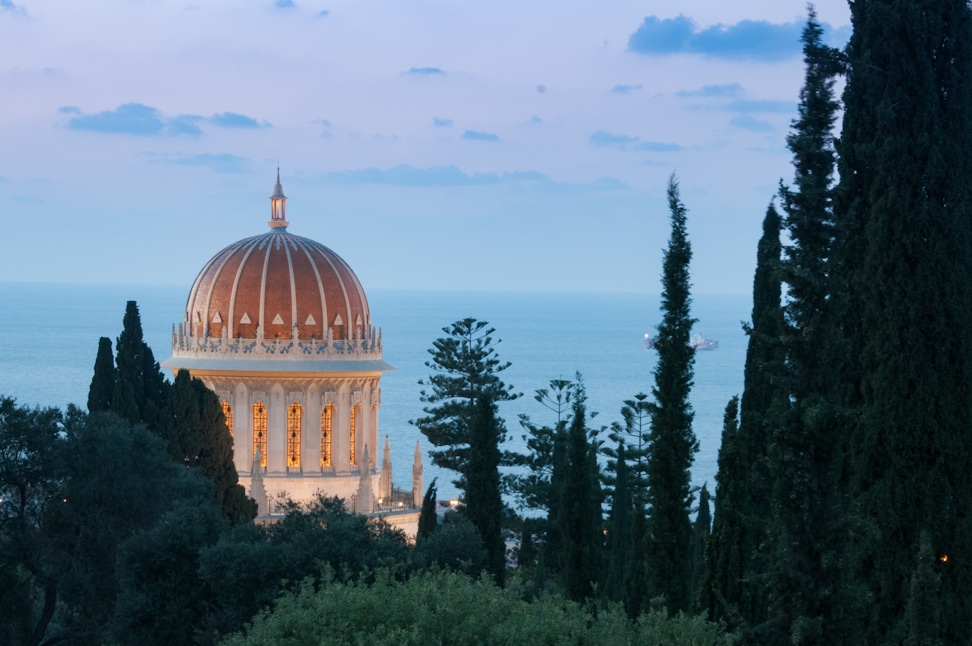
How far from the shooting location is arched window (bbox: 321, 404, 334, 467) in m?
47.2

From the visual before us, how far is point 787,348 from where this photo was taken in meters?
20.5

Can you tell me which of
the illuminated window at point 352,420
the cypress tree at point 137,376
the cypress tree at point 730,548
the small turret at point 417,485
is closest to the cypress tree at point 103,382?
the cypress tree at point 137,376

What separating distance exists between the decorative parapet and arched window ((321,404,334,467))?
1.91 meters

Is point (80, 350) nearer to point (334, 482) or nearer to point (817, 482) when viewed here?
point (334, 482)

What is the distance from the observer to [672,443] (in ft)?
83.9

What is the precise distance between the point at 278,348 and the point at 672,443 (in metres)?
22.3

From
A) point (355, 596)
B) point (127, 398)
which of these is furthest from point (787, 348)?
point (127, 398)

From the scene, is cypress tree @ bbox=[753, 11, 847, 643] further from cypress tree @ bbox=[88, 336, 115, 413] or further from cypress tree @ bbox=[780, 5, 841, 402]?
cypress tree @ bbox=[88, 336, 115, 413]

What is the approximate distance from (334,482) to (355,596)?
84.5ft

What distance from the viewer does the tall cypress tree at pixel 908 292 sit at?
23938mm

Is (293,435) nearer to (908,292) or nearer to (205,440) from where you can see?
(205,440)

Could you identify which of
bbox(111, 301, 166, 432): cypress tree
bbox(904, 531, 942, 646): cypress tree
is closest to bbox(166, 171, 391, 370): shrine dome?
bbox(111, 301, 166, 432): cypress tree

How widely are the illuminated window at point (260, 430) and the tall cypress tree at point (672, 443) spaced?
23.1 m

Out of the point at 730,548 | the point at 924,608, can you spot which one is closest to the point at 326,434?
the point at 730,548
